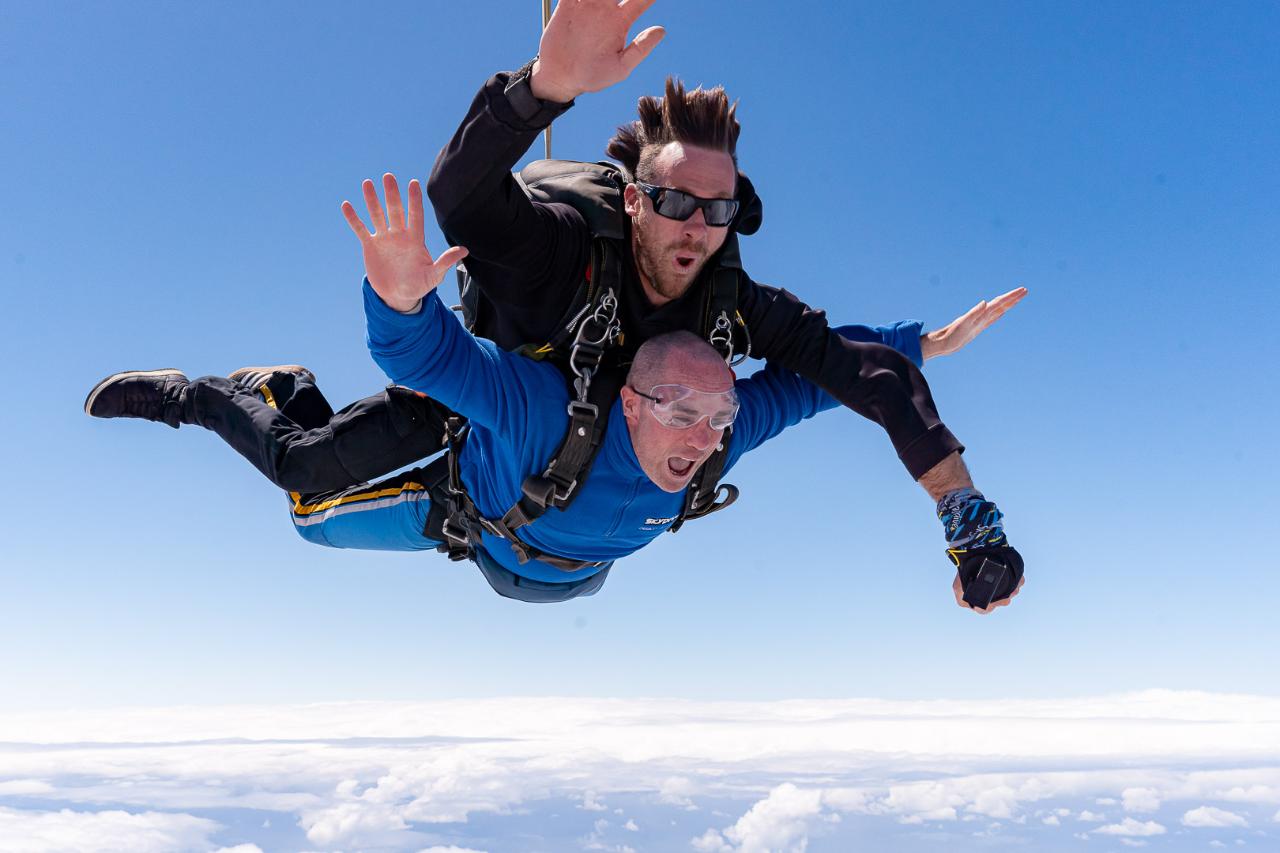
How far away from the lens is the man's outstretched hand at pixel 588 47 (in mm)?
3719

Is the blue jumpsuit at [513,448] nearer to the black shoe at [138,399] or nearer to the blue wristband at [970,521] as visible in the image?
the black shoe at [138,399]

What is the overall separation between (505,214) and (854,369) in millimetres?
1607

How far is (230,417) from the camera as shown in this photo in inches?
224

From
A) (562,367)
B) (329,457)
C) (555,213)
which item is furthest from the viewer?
(329,457)

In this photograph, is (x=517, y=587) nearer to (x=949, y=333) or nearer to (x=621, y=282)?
(x=621, y=282)

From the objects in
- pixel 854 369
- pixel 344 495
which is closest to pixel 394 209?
pixel 854 369

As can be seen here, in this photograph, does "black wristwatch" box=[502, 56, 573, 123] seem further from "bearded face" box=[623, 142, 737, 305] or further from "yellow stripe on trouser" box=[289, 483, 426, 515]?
"yellow stripe on trouser" box=[289, 483, 426, 515]

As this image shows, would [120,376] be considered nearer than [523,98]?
No

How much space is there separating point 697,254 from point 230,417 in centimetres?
273

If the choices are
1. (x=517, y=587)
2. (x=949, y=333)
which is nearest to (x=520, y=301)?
(x=517, y=587)

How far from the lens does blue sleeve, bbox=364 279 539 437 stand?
391 cm

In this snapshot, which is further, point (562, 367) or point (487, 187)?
point (562, 367)

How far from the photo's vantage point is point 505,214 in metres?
4.00

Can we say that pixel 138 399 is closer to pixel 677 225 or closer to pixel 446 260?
pixel 446 260
